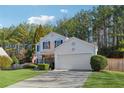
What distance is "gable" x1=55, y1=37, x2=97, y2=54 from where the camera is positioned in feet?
102

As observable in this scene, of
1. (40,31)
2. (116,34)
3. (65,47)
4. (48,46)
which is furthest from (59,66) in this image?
(116,34)

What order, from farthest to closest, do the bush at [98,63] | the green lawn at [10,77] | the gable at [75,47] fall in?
the gable at [75,47]
the bush at [98,63]
the green lawn at [10,77]

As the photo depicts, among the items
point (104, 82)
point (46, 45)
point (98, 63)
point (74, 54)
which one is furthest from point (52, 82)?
point (46, 45)

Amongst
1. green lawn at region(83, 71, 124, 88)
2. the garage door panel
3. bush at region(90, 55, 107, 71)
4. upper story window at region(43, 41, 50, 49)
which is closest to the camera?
green lawn at region(83, 71, 124, 88)

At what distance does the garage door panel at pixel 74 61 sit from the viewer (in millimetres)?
31078

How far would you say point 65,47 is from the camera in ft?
107

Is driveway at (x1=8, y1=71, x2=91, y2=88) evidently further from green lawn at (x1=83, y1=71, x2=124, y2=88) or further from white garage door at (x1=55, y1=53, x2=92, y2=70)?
white garage door at (x1=55, y1=53, x2=92, y2=70)

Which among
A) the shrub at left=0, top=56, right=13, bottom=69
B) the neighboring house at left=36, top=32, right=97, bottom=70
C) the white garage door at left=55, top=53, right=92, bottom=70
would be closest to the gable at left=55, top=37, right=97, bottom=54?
the neighboring house at left=36, top=32, right=97, bottom=70

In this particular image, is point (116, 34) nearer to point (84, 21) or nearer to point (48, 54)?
point (84, 21)

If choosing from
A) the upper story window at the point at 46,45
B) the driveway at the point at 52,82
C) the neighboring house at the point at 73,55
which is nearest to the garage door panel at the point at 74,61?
the neighboring house at the point at 73,55

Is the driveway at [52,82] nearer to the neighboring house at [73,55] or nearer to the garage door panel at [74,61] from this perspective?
the garage door panel at [74,61]

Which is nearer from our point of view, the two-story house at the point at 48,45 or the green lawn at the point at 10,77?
the green lawn at the point at 10,77

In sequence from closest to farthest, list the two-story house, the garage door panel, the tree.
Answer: the garage door panel < the two-story house < the tree

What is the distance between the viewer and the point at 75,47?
105 feet
